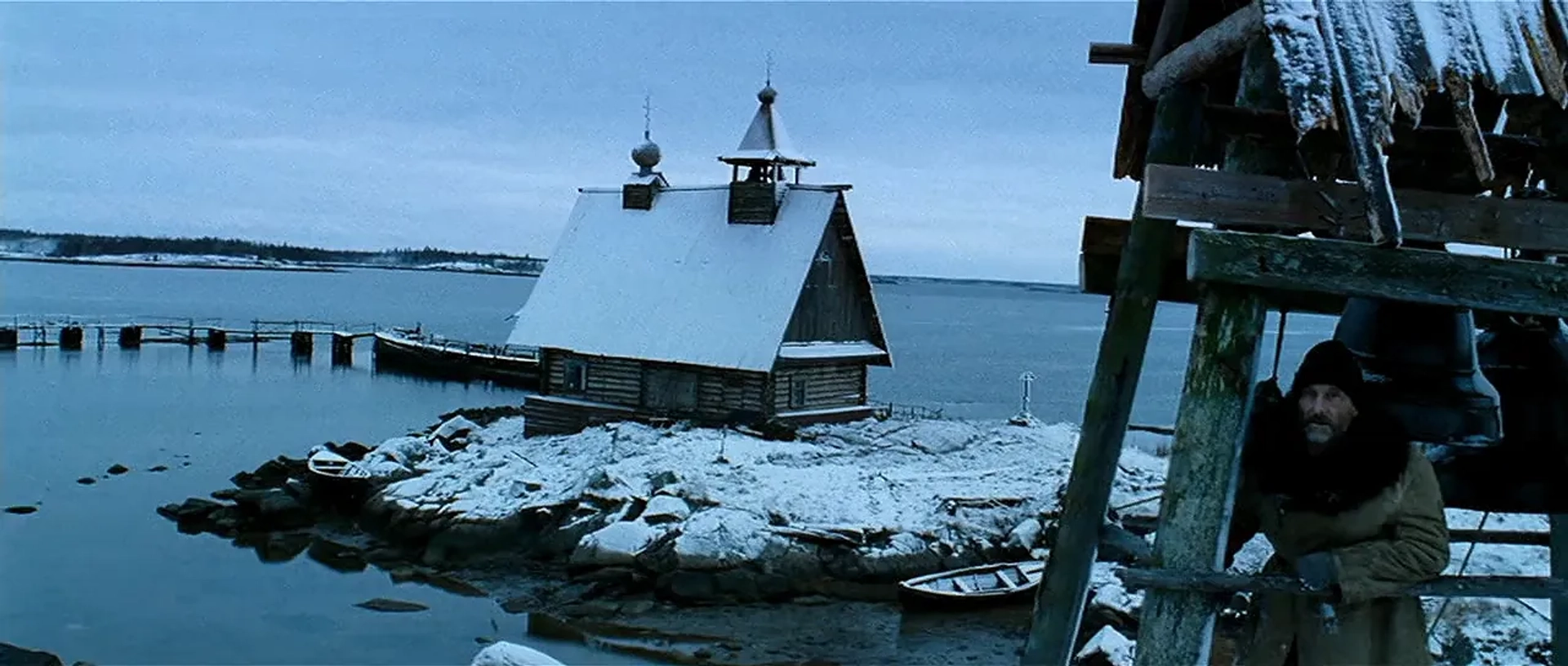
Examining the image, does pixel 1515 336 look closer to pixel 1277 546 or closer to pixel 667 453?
pixel 1277 546

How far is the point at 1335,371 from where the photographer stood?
139 inches

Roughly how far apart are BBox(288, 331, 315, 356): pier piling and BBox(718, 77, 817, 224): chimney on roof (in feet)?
158

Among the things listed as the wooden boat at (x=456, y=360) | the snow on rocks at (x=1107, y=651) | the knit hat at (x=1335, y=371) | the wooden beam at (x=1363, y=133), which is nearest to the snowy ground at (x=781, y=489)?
the snow on rocks at (x=1107, y=651)

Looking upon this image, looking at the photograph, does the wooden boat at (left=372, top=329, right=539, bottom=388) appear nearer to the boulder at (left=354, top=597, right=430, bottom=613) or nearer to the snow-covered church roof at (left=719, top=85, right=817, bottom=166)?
the snow-covered church roof at (left=719, top=85, right=817, bottom=166)

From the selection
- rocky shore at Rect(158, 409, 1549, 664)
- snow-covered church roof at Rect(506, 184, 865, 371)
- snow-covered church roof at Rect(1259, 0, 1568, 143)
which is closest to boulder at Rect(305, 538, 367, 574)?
rocky shore at Rect(158, 409, 1549, 664)

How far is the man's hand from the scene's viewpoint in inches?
134

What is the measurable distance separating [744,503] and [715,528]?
4.01 ft

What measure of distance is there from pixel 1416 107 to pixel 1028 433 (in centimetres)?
2655

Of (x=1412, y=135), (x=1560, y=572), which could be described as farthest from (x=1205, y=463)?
(x=1560, y=572)

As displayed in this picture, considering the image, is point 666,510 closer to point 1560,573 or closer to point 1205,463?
point 1560,573

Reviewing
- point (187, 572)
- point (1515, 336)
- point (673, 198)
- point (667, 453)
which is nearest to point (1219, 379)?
point (1515, 336)

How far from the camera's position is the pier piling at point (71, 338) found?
67.3m

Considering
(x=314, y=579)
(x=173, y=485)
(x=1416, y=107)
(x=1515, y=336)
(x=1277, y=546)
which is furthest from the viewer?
(x=173, y=485)

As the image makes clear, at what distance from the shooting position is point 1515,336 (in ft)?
14.7
